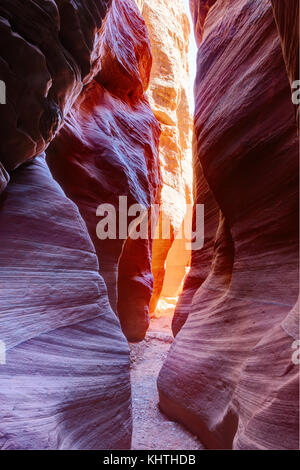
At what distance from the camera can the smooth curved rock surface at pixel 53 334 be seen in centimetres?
215

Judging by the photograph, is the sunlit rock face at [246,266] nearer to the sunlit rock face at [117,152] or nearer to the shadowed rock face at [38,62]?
the shadowed rock face at [38,62]

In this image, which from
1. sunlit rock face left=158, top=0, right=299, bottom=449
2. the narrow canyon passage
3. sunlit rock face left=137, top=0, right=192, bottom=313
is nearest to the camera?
sunlit rock face left=158, top=0, right=299, bottom=449

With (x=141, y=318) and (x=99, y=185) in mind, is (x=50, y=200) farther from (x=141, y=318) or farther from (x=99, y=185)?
(x=141, y=318)

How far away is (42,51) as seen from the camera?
331cm

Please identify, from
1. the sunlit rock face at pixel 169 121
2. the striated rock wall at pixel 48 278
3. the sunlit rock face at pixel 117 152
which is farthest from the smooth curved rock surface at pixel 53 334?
the sunlit rock face at pixel 169 121

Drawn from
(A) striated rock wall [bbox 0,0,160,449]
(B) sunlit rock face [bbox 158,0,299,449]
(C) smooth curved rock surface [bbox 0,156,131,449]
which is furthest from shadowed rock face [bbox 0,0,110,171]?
(B) sunlit rock face [bbox 158,0,299,449]

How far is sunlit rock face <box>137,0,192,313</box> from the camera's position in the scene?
56.8 feet

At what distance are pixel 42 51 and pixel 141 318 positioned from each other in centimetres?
839

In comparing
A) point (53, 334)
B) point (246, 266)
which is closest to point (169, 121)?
point (246, 266)

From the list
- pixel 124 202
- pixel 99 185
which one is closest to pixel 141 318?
pixel 124 202

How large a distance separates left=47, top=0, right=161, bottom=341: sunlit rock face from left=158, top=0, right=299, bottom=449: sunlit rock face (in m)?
2.80

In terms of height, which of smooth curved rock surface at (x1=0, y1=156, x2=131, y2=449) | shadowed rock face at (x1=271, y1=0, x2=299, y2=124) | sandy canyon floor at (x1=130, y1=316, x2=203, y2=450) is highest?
shadowed rock face at (x1=271, y1=0, x2=299, y2=124)

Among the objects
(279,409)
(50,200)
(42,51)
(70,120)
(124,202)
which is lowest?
(279,409)

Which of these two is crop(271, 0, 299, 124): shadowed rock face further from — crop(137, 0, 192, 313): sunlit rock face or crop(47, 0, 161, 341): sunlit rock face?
crop(137, 0, 192, 313): sunlit rock face
